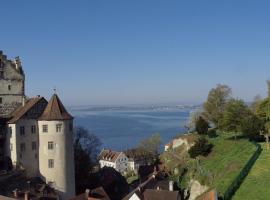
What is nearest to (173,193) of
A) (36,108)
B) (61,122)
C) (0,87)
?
(61,122)

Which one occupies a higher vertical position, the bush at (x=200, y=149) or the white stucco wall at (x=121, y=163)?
the bush at (x=200, y=149)

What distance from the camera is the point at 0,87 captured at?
50.7 meters

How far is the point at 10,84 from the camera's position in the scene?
168 ft

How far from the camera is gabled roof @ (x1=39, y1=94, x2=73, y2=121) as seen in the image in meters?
46.9

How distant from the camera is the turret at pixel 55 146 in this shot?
154ft

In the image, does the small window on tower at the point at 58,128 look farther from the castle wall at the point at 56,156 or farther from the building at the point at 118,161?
the building at the point at 118,161

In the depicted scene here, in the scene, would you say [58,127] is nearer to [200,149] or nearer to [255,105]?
[200,149]

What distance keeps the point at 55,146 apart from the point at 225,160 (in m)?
18.5

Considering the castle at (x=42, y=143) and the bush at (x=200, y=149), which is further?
the bush at (x=200, y=149)

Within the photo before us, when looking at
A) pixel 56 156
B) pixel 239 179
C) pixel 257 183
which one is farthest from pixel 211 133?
pixel 257 183

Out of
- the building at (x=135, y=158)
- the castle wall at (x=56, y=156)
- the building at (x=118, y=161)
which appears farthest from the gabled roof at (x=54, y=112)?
the building at (x=118, y=161)

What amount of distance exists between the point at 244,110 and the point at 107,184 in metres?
21.3

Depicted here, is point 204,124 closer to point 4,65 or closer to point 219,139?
point 219,139

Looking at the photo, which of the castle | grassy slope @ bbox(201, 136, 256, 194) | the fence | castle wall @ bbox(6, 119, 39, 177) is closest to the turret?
the castle
